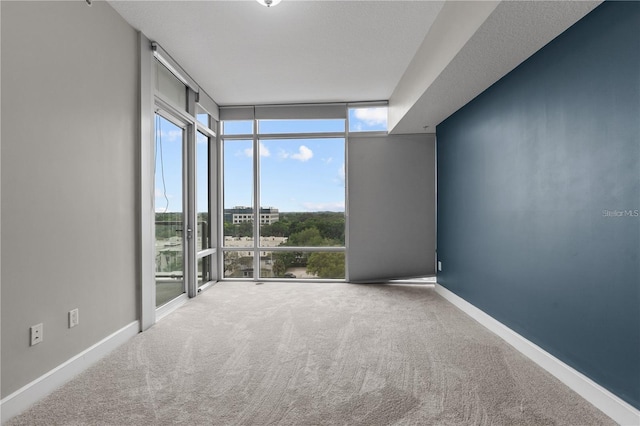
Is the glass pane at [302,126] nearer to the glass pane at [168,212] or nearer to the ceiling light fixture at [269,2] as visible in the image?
the glass pane at [168,212]

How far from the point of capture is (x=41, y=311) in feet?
6.08

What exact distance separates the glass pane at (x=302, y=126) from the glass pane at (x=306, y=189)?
0.52 feet

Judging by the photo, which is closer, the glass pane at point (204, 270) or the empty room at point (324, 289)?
the empty room at point (324, 289)

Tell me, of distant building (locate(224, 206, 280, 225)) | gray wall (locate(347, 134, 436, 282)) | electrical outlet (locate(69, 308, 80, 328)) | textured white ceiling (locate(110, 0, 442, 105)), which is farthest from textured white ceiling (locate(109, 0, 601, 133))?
electrical outlet (locate(69, 308, 80, 328))

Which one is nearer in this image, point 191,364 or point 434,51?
point 191,364

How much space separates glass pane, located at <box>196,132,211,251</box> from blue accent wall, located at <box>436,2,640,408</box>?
12.1 feet

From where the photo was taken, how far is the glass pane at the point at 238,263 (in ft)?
16.3

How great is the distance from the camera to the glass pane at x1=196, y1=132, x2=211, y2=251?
438 cm

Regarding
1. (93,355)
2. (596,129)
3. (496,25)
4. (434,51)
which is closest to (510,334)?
(596,129)

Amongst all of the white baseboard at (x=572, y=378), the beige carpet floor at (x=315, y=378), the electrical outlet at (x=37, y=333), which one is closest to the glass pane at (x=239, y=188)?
the beige carpet floor at (x=315, y=378)

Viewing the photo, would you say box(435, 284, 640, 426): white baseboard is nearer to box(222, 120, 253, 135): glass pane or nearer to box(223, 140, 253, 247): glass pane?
box(223, 140, 253, 247): glass pane

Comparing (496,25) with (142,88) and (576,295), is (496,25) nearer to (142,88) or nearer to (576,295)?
(576,295)

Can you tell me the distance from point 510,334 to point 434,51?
2.59 m

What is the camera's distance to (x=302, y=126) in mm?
4828
